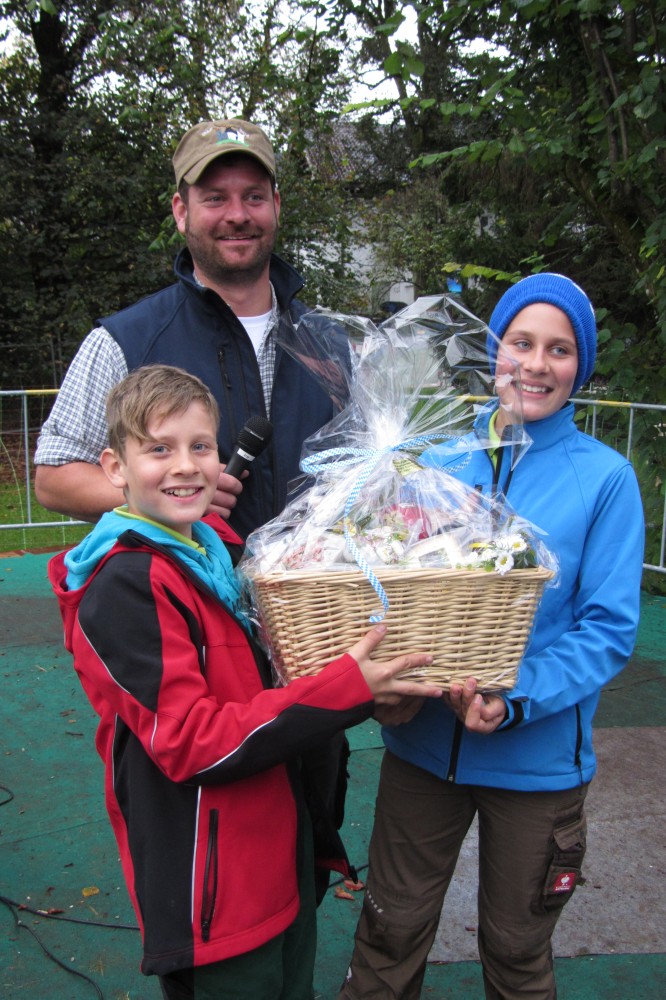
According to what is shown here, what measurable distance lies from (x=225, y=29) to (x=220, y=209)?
32.7 ft

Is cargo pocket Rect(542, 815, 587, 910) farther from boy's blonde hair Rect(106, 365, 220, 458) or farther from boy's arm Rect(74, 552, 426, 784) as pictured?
boy's blonde hair Rect(106, 365, 220, 458)

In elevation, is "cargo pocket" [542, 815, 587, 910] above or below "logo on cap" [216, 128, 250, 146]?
below

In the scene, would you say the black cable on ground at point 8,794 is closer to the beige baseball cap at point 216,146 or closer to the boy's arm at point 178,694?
the boy's arm at point 178,694

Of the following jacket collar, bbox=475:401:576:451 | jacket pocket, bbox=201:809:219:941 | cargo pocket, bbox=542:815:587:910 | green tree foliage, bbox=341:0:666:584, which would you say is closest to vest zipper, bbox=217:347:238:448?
jacket collar, bbox=475:401:576:451

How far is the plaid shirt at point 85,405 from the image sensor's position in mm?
2340

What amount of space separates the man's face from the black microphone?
0.56 meters

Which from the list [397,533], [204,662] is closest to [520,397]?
[397,533]

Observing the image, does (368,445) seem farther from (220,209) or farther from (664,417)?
(664,417)

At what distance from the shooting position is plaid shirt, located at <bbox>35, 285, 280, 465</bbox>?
234 cm

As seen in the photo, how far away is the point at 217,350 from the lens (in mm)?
2371

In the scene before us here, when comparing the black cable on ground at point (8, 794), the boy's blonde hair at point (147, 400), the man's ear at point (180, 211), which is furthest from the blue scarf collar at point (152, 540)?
the black cable on ground at point (8, 794)

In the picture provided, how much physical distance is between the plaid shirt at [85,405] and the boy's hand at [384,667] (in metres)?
1.16

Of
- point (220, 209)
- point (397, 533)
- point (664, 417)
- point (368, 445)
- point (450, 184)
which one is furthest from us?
point (450, 184)

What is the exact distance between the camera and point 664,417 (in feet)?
18.9
